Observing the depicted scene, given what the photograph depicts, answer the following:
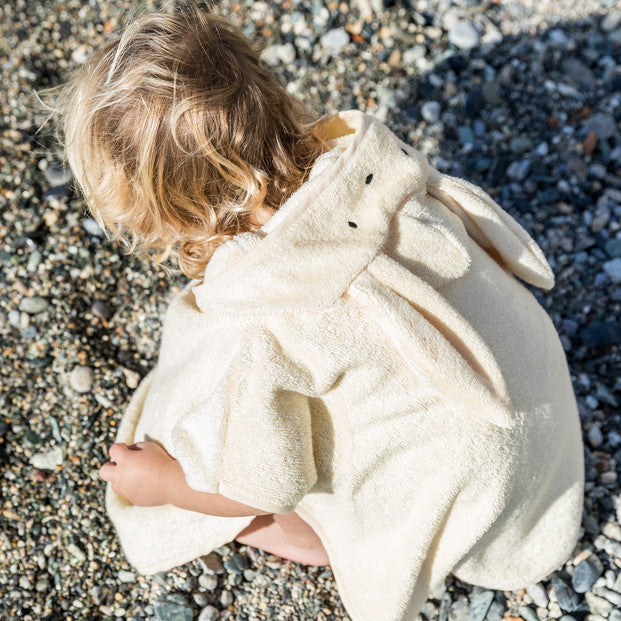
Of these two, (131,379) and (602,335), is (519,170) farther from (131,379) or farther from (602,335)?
(131,379)

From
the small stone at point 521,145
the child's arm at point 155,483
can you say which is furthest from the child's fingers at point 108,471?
the small stone at point 521,145

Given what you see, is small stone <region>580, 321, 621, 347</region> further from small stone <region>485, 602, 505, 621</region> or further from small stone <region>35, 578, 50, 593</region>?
small stone <region>35, 578, 50, 593</region>

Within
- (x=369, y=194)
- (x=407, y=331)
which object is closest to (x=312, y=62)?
(x=369, y=194)

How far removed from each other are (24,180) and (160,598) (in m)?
1.53

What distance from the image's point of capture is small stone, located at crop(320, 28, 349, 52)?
8.89 ft

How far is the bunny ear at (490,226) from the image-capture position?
152 cm

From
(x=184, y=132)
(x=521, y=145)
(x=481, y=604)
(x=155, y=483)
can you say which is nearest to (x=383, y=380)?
(x=184, y=132)

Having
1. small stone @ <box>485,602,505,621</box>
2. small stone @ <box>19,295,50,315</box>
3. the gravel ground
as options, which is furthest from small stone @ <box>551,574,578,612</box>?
small stone @ <box>19,295,50,315</box>

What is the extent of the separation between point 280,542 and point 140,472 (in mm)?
490

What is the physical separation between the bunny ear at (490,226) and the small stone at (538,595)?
34.8 inches

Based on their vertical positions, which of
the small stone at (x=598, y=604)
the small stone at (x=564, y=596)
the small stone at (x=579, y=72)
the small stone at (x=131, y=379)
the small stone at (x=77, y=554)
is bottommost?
the small stone at (x=77, y=554)

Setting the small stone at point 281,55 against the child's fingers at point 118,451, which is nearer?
the child's fingers at point 118,451

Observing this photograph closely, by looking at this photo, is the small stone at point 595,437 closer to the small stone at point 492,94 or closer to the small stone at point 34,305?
the small stone at point 492,94

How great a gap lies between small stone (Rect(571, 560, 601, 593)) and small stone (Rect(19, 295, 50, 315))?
73.6 inches
